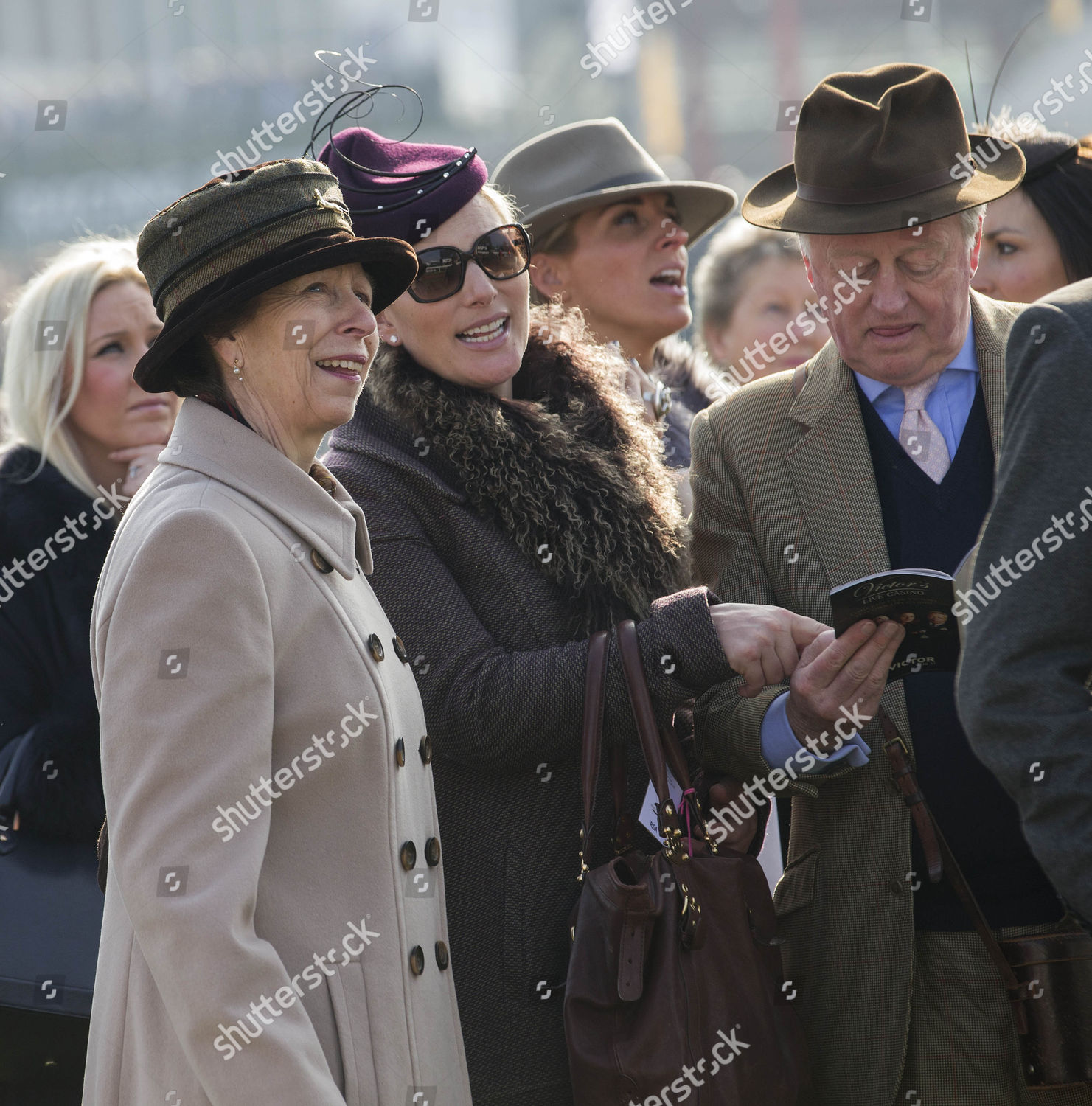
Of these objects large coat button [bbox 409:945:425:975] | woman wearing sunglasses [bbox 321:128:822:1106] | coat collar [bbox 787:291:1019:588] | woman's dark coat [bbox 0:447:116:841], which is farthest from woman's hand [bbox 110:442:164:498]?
large coat button [bbox 409:945:425:975]

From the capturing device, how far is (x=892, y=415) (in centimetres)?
248

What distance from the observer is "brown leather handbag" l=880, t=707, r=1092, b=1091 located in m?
1.97

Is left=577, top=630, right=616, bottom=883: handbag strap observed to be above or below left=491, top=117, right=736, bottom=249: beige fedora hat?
below

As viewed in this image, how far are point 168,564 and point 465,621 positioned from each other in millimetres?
724

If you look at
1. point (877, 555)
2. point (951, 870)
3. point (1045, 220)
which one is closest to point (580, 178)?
point (1045, 220)

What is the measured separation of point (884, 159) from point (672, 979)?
5.03ft

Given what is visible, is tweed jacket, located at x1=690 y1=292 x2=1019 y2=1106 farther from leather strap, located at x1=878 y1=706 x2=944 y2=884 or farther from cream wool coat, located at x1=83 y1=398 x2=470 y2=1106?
cream wool coat, located at x1=83 y1=398 x2=470 y2=1106

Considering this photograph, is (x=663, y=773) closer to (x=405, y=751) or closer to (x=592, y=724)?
(x=592, y=724)

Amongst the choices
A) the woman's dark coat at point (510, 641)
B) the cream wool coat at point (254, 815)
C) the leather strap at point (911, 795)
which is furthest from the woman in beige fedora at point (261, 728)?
the leather strap at point (911, 795)

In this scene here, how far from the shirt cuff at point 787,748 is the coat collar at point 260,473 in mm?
826

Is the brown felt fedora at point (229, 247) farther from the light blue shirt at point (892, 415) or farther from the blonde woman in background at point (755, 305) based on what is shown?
the blonde woman in background at point (755, 305)

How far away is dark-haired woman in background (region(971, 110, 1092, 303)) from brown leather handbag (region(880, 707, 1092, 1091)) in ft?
6.49

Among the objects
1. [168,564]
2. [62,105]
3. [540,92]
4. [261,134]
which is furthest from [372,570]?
[540,92]

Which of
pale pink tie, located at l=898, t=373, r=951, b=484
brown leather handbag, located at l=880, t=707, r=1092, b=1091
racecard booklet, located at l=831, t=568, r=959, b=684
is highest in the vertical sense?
pale pink tie, located at l=898, t=373, r=951, b=484
